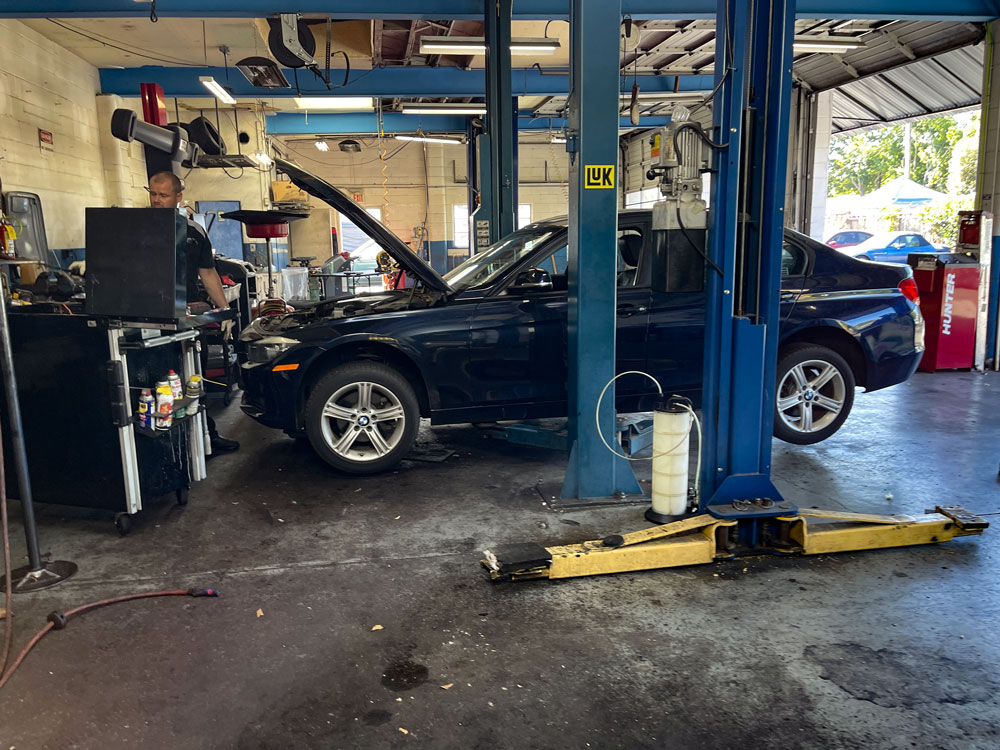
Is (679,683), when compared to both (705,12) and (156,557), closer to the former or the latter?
(156,557)

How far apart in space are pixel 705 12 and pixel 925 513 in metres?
6.81

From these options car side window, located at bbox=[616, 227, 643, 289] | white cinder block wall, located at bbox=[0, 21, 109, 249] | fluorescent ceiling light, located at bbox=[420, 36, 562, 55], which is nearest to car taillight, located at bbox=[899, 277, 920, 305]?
car side window, located at bbox=[616, 227, 643, 289]

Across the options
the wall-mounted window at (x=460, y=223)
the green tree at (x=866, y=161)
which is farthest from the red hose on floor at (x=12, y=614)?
the green tree at (x=866, y=161)

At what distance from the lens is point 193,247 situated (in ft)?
16.1

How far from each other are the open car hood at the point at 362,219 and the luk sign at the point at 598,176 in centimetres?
127

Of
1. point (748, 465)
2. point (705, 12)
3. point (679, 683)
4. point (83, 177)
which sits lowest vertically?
point (679, 683)

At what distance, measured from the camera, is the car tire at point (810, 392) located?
5.13 m

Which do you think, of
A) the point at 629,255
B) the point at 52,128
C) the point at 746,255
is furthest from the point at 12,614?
the point at 52,128

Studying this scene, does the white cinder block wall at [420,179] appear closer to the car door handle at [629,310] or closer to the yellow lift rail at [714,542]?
the car door handle at [629,310]

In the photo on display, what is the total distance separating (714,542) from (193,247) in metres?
3.82

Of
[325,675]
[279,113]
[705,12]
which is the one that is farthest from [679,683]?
[279,113]

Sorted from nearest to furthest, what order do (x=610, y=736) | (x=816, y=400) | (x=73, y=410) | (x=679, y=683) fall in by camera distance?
(x=610, y=736)
(x=679, y=683)
(x=73, y=410)
(x=816, y=400)

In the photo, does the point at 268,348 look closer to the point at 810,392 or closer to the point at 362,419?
the point at 362,419

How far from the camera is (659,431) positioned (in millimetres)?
3822
